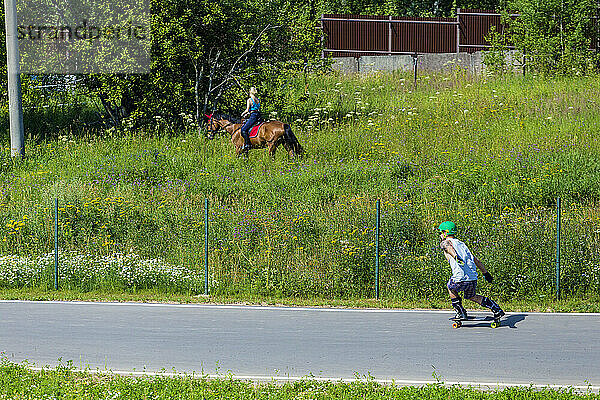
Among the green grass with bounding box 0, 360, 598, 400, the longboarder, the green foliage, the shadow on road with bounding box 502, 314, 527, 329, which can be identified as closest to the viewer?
the green grass with bounding box 0, 360, 598, 400

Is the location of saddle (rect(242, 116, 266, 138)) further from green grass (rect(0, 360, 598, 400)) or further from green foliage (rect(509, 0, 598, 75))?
green grass (rect(0, 360, 598, 400))

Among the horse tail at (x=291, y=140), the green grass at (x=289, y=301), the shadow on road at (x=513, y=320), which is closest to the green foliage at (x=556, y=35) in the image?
the horse tail at (x=291, y=140)

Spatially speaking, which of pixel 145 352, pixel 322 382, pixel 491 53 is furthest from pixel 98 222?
pixel 491 53

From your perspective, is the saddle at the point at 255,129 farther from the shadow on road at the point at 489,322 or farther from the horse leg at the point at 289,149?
the shadow on road at the point at 489,322

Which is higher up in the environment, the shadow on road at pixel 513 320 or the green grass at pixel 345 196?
the green grass at pixel 345 196

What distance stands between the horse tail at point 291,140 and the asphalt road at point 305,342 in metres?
10.2

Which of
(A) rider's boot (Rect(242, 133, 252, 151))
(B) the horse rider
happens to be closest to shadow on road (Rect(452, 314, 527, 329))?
(B) the horse rider

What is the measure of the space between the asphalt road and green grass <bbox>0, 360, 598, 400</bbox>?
622 millimetres

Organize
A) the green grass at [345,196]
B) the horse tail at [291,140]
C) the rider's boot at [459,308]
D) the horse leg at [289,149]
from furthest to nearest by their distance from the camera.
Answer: the horse leg at [289,149]
the horse tail at [291,140]
the green grass at [345,196]
the rider's boot at [459,308]

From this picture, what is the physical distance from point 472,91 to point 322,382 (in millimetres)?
22226

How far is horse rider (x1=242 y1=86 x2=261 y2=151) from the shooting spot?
24922 mm

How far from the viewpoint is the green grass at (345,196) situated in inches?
647

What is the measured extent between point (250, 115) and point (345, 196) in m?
4.95

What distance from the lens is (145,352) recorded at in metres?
11.9
